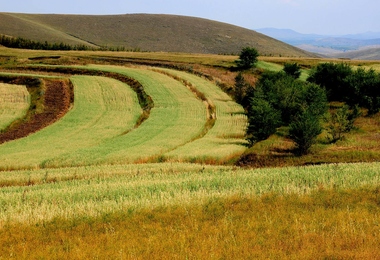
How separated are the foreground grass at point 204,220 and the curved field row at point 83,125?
51.1 feet

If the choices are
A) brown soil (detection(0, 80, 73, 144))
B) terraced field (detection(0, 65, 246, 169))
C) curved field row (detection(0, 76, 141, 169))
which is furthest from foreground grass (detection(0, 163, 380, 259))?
brown soil (detection(0, 80, 73, 144))

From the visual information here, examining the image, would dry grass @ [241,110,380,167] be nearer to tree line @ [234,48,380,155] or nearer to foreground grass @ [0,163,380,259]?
tree line @ [234,48,380,155]

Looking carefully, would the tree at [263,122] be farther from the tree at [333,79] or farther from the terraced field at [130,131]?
the tree at [333,79]

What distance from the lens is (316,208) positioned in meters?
12.7

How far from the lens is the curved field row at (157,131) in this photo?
29484mm

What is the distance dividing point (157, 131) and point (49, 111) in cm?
1469

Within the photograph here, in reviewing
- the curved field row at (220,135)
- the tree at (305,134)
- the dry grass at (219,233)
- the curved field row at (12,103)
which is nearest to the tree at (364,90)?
the curved field row at (220,135)

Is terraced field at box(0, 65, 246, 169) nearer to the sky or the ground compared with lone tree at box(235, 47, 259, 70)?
nearer to the ground

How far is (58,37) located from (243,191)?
160846mm

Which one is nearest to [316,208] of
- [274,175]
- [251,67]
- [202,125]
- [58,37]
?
[274,175]

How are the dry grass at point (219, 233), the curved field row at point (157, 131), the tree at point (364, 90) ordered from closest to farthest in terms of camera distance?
the dry grass at point (219, 233), the curved field row at point (157, 131), the tree at point (364, 90)

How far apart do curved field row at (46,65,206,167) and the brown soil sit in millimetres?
9447

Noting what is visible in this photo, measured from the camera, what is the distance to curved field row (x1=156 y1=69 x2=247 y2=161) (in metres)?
30.7

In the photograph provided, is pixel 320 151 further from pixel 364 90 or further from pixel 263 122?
pixel 364 90
